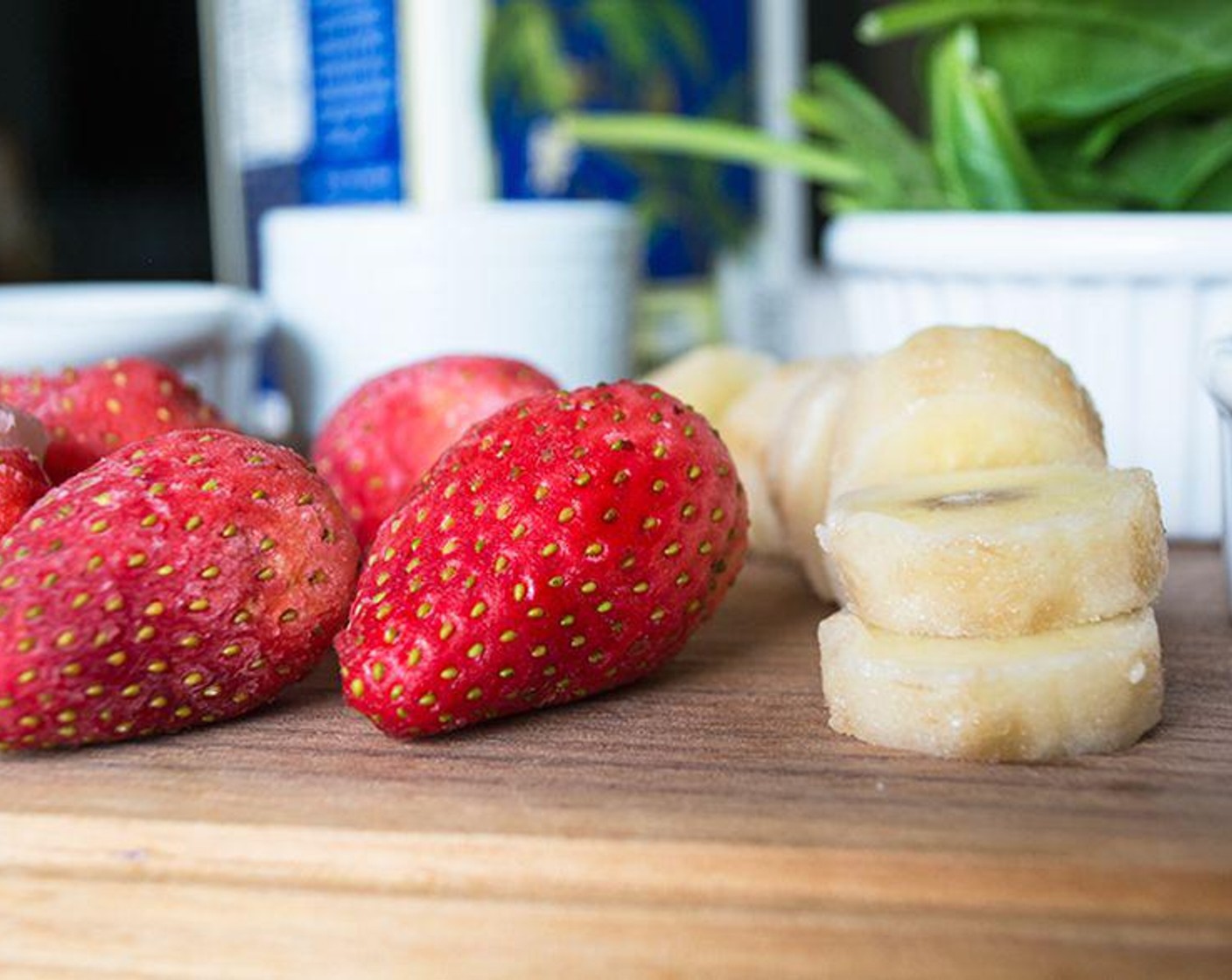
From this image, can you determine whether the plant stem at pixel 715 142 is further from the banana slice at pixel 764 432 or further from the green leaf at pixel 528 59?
the banana slice at pixel 764 432

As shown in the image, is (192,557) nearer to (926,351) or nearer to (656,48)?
(926,351)

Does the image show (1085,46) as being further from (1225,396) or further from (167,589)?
(167,589)

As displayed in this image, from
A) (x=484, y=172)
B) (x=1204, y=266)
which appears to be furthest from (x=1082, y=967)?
(x=484, y=172)

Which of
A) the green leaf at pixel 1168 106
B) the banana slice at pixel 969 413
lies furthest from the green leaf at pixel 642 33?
the banana slice at pixel 969 413

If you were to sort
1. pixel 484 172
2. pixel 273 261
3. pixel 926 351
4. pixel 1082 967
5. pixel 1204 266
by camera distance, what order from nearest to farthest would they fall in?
1. pixel 1082 967
2. pixel 926 351
3. pixel 1204 266
4. pixel 273 261
5. pixel 484 172

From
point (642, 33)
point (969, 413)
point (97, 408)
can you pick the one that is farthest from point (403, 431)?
point (642, 33)

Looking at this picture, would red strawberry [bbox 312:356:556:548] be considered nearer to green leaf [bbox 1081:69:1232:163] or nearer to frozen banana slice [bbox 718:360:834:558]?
frozen banana slice [bbox 718:360:834:558]
